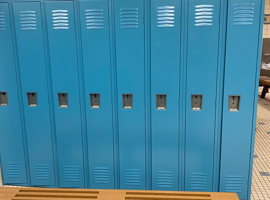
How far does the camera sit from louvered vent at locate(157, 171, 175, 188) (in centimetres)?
272

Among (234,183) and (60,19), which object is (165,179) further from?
(60,19)

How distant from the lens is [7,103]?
2.76 metres

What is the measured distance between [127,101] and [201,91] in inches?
32.4

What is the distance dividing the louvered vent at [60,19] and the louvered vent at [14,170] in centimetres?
177

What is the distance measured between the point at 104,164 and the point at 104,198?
0.87 m

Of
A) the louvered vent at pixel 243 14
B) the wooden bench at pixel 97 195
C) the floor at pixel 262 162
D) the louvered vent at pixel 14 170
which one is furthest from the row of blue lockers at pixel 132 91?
the wooden bench at pixel 97 195

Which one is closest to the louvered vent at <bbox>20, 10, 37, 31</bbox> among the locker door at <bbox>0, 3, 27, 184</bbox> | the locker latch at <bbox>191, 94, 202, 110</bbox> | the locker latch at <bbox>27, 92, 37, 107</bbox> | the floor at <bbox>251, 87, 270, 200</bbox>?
the locker door at <bbox>0, 3, 27, 184</bbox>

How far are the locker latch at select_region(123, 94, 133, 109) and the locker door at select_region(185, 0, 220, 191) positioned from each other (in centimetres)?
63

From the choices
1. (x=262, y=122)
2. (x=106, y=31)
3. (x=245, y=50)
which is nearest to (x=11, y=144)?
(x=106, y=31)

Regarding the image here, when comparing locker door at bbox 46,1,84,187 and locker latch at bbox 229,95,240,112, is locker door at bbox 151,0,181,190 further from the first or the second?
locker door at bbox 46,1,84,187

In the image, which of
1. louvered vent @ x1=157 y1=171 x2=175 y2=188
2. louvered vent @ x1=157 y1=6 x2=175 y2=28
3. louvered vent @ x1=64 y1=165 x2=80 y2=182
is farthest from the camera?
louvered vent @ x1=64 y1=165 x2=80 y2=182

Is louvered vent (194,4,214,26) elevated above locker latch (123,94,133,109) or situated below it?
above

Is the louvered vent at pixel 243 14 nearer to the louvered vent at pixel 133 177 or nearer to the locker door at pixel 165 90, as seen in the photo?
the locker door at pixel 165 90

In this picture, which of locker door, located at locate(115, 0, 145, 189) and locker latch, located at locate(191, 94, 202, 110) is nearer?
locker door, located at locate(115, 0, 145, 189)
